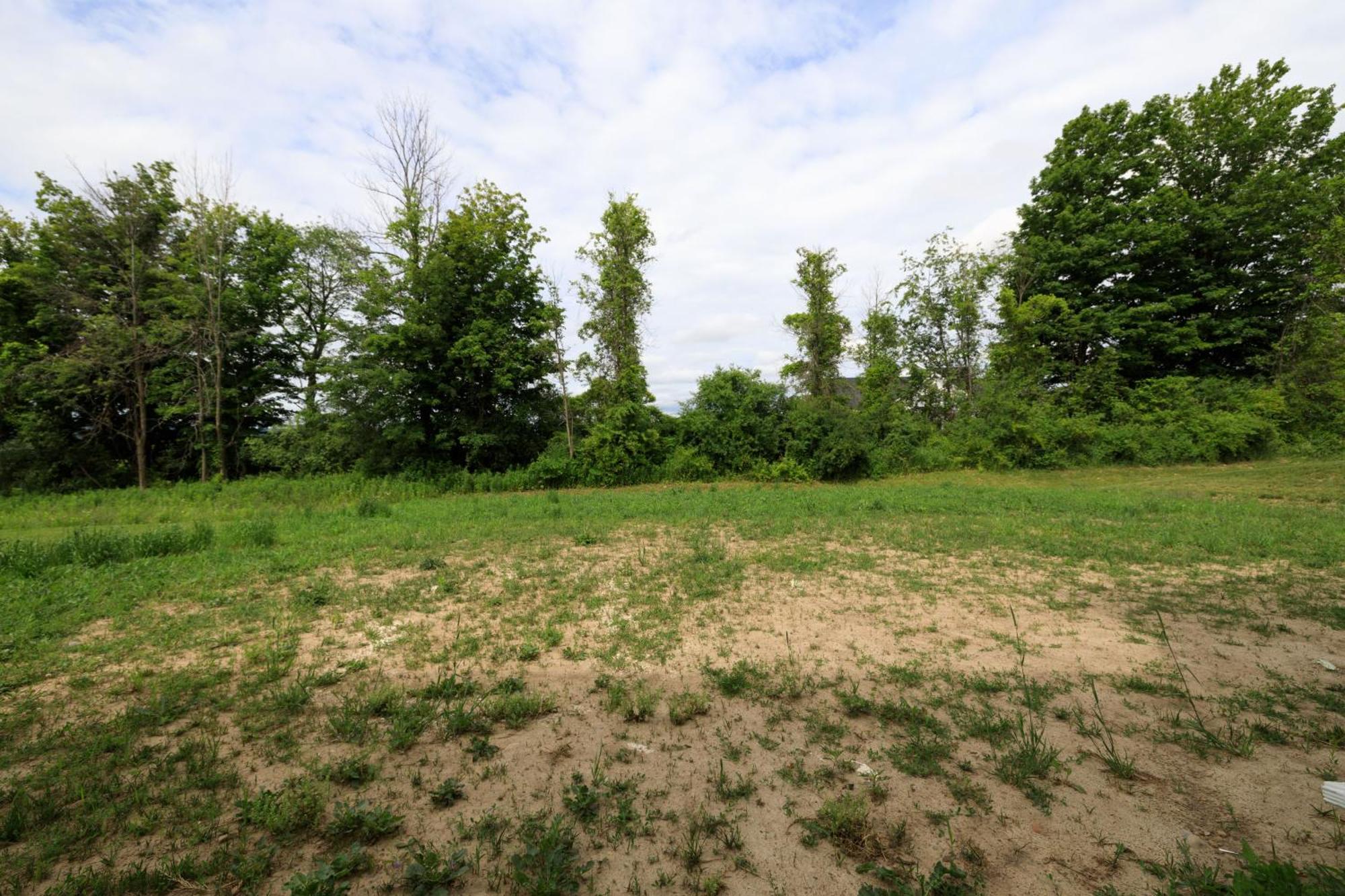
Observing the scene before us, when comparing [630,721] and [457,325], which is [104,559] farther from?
[457,325]

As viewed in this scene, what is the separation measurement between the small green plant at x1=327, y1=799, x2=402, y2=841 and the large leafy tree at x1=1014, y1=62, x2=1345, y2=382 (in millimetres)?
27556

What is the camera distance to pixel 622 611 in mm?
5371

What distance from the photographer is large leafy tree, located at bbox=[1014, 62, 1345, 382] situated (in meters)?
20.3

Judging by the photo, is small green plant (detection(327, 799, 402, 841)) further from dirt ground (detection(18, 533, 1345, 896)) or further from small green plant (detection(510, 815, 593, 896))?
small green plant (detection(510, 815, 593, 896))

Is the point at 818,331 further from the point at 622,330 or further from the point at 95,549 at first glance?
the point at 95,549

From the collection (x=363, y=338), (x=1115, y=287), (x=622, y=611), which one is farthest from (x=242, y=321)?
(x=1115, y=287)

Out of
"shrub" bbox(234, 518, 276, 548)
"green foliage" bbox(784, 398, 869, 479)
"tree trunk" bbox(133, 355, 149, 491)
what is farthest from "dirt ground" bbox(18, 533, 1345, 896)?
"tree trunk" bbox(133, 355, 149, 491)

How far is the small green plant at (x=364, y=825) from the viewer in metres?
2.37

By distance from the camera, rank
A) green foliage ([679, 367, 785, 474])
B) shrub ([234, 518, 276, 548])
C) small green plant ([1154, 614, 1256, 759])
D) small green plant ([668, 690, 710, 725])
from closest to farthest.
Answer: small green plant ([1154, 614, 1256, 759]), small green plant ([668, 690, 710, 725]), shrub ([234, 518, 276, 548]), green foliage ([679, 367, 785, 474])

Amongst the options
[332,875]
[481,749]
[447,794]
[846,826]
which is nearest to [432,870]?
[332,875]

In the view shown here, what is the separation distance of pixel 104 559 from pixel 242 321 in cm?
1747

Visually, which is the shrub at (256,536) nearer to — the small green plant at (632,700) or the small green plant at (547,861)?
the small green plant at (632,700)

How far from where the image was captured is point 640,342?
827 inches

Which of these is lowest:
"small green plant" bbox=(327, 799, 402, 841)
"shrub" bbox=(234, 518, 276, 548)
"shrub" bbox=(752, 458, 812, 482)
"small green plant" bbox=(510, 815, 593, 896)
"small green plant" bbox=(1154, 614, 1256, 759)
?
"small green plant" bbox=(1154, 614, 1256, 759)
